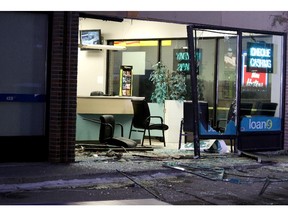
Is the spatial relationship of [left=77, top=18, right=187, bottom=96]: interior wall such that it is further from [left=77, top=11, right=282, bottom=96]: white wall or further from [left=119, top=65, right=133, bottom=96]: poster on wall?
[left=119, top=65, right=133, bottom=96]: poster on wall

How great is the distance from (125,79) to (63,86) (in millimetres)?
6192

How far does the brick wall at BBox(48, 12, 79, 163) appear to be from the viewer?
9031 mm

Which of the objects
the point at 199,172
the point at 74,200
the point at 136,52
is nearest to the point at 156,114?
the point at 136,52

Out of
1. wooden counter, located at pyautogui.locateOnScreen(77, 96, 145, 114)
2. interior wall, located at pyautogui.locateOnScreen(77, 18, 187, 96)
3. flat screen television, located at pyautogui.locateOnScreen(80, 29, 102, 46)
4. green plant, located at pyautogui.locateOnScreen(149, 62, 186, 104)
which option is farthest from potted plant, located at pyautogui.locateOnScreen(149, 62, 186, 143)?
flat screen television, located at pyautogui.locateOnScreen(80, 29, 102, 46)

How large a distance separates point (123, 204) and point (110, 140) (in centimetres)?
551

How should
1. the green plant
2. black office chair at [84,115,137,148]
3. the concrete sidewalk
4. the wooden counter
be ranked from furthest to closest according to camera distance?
the green plant → the wooden counter → black office chair at [84,115,137,148] → the concrete sidewalk

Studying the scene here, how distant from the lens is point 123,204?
621 centimetres

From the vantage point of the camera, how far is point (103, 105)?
12414mm

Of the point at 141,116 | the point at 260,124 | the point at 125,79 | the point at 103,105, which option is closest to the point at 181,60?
the point at 125,79

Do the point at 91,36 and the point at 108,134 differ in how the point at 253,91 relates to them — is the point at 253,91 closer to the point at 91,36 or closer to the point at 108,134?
the point at 108,134

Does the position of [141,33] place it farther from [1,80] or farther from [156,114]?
[1,80]

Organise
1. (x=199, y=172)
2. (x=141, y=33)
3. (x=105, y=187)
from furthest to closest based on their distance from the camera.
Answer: (x=141, y=33) → (x=199, y=172) → (x=105, y=187)

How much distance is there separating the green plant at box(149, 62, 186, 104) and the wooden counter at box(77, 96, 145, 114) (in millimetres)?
1684

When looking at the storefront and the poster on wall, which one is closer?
the storefront
